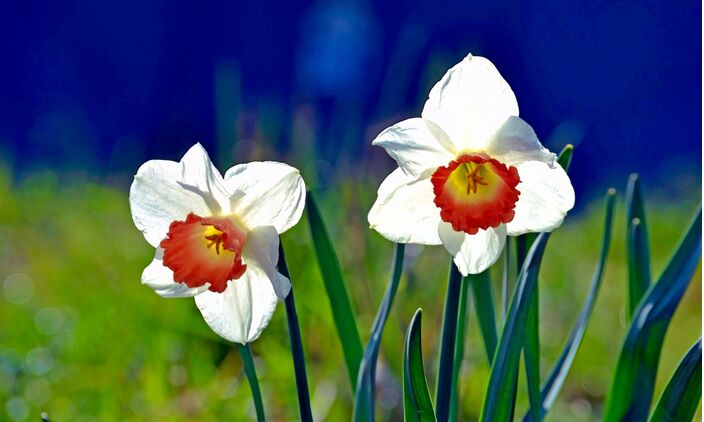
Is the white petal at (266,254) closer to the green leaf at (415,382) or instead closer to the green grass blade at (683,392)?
the green leaf at (415,382)

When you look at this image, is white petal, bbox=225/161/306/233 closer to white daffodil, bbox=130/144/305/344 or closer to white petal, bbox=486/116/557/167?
white daffodil, bbox=130/144/305/344

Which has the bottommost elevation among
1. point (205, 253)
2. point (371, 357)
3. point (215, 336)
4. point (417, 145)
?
point (215, 336)

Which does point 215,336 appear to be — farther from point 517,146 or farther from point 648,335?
point 517,146

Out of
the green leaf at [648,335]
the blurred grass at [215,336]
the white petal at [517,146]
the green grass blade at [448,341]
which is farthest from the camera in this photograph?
the blurred grass at [215,336]

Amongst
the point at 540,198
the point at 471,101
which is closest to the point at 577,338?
the point at 540,198

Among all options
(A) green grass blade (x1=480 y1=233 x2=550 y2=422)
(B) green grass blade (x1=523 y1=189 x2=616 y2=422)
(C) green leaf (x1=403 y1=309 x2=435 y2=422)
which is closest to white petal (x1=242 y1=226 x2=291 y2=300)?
(C) green leaf (x1=403 y1=309 x2=435 y2=422)

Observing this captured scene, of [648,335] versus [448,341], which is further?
[648,335]

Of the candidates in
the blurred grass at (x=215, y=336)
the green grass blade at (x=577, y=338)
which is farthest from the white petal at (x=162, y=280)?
the blurred grass at (x=215, y=336)
